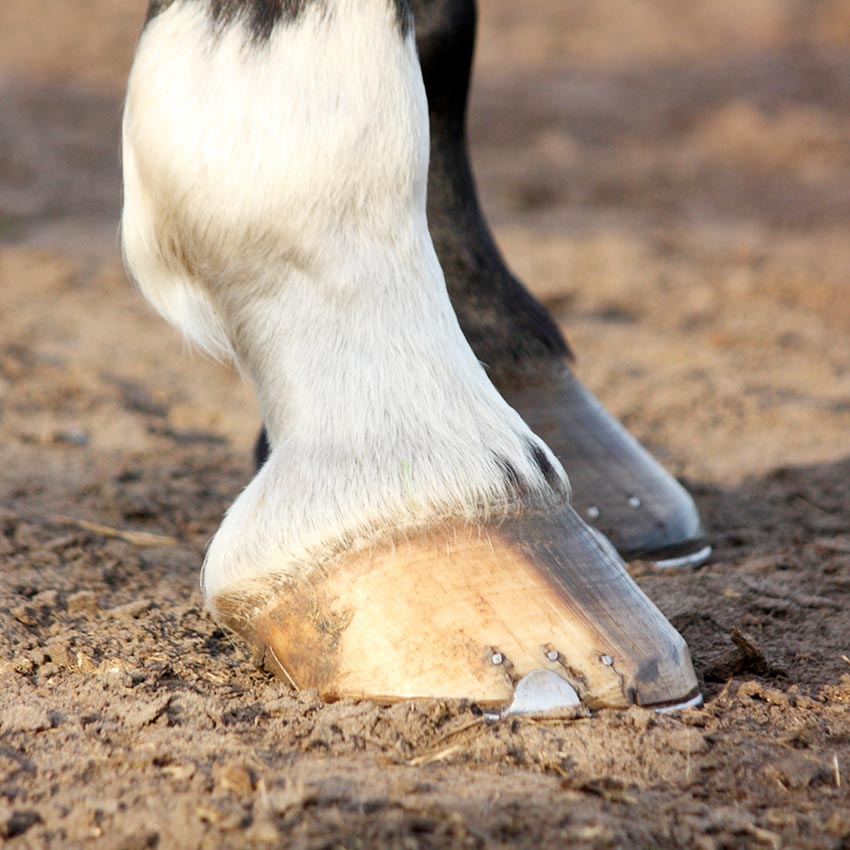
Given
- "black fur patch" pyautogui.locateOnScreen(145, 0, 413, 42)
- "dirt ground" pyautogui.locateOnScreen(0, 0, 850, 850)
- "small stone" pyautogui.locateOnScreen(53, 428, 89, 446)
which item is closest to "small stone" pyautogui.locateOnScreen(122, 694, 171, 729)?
"dirt ground" pyautogui.locateOnScreen(0, 0, 850, 850)

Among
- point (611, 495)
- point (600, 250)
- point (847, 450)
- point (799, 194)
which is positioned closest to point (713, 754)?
point (611, 495)

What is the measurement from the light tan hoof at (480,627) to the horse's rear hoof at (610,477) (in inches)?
19.4

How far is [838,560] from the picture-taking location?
183 cm

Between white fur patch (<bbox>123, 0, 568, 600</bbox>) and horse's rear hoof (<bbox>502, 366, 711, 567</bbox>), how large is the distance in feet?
1.48

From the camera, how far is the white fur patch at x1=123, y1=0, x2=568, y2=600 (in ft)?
4.10

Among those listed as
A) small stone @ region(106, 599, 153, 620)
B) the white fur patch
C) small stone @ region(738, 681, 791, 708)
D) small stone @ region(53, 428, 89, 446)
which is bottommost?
small stone @ region(53, 428, 89, 446)

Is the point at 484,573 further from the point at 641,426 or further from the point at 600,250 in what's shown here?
the point at 600,250

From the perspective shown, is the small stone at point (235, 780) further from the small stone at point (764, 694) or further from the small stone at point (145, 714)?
the small stone at point (764, 694)

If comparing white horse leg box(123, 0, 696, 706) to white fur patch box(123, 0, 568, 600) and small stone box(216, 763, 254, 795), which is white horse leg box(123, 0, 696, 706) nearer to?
white fur patch box(123, 0, 568, 600)

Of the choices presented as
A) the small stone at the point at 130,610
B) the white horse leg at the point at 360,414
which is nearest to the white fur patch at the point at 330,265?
the white horse leg at the point at 360,414

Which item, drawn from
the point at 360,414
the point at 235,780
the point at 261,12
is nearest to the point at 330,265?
the point at 360,414

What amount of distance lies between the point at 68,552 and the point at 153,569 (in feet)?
0.41

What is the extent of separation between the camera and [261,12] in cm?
128

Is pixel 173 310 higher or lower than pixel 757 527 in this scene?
higher
